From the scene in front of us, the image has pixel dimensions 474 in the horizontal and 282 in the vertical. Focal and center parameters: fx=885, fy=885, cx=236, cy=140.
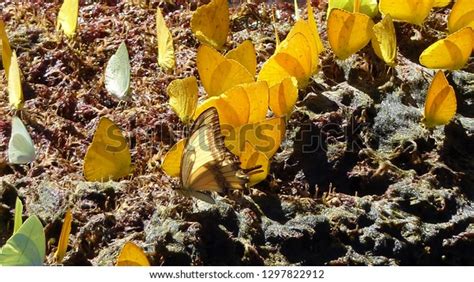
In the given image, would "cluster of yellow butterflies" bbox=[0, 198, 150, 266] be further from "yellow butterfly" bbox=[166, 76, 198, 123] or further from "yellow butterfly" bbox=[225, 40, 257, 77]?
"yellow butterfly" bbox=[225, 40, 257, 77]

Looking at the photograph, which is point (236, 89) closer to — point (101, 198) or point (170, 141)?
point (170, 141)

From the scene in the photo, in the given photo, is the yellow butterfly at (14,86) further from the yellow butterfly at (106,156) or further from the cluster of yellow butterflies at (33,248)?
the cluster of yellow butterflies at (33,248)

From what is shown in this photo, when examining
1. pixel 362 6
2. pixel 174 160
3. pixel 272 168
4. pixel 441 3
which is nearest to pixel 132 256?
pixel 174 160

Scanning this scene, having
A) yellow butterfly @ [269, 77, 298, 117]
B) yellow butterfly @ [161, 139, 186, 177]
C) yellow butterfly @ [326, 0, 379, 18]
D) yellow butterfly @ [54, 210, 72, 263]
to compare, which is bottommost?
yellow butterfly @ [54, 210, 72, 263]

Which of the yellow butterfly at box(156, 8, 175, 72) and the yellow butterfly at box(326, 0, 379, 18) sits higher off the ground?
the yellow butterfly at box(326, 0, 379, 18)

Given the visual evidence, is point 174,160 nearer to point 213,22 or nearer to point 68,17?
point 213,22

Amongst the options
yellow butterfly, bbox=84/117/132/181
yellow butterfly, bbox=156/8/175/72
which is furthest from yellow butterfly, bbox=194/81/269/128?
yellow butterfly, bbox=156/8/175/72

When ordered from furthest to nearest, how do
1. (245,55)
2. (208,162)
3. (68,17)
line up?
(68,17), (245,55), (208,162)
